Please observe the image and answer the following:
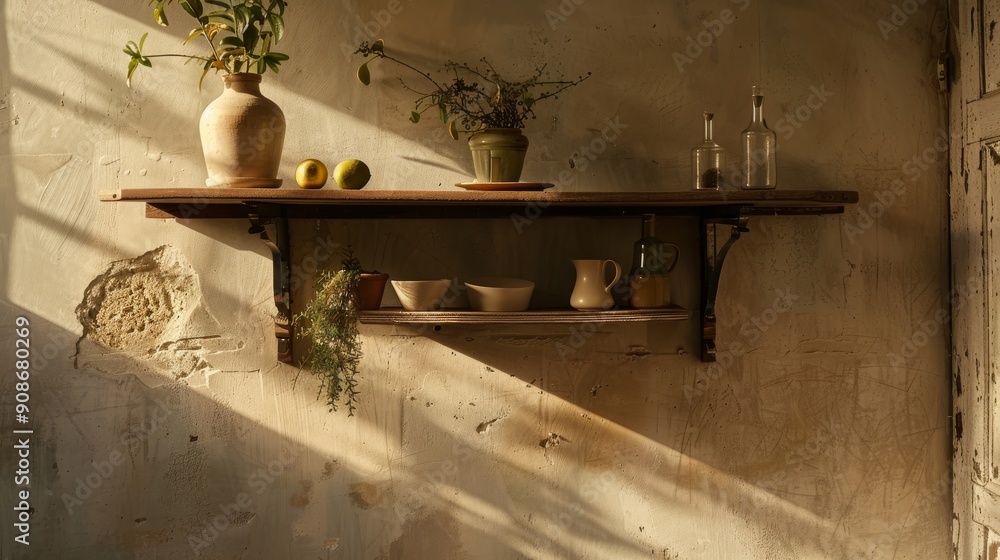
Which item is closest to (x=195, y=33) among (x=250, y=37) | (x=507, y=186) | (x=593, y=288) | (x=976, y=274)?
(x=250, y=37)

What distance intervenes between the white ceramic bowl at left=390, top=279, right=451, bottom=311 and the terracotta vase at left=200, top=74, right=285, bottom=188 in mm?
363

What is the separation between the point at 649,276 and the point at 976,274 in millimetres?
873

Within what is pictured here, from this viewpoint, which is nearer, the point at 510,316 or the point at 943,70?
the point at 510,316

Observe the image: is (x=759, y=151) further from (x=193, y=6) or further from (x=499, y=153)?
(x=193, y=6)

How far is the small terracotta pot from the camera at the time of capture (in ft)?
5.24

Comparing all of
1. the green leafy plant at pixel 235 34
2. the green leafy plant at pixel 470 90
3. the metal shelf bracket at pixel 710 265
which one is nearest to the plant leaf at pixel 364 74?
the green leafy plant at pixel 470 90

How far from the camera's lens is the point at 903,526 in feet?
6.00

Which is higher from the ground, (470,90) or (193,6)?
(193,6)

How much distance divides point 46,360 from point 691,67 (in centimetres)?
179

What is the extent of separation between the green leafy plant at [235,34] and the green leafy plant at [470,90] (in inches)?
9.3

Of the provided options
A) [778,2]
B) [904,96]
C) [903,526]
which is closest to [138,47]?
[778,2]

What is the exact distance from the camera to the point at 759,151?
1.69m

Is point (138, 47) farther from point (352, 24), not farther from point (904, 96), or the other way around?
point (904, 96)

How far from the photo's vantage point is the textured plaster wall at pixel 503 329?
172cm
